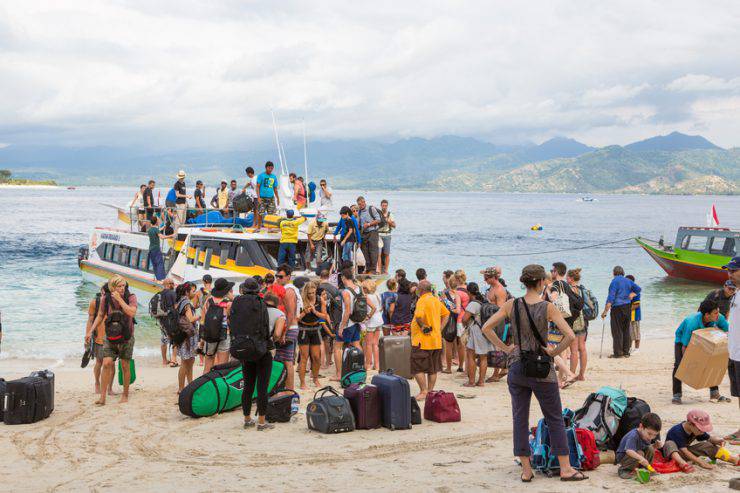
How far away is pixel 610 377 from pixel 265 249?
8889mm

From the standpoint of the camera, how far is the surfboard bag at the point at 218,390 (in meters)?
8.85

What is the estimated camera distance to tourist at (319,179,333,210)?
18391 millimetres

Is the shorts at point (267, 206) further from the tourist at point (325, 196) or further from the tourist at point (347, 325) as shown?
the tourist at point (347, 325)

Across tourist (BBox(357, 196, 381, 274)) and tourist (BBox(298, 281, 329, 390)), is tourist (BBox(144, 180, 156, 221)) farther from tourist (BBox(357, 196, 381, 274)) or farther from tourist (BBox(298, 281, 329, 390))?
tourist (BBox(298, 281, 329, 390))

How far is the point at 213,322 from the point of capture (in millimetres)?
9195

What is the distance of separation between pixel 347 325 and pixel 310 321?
0.89 metres

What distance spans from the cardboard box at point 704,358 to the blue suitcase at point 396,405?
341cm

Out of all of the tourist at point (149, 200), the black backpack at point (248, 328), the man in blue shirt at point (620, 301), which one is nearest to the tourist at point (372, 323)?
the black backpack at point (248, 328)

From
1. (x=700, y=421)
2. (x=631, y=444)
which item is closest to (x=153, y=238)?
(x=631, y=444)

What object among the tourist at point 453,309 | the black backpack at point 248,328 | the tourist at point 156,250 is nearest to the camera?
the black backpack at point 248,328

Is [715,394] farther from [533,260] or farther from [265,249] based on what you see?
[533,260]

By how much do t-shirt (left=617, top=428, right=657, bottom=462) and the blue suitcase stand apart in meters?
2.50

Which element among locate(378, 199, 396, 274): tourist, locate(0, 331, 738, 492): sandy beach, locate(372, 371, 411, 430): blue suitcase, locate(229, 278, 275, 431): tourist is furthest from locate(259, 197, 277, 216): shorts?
locate(372, 371, 411, 430): blue suitcase

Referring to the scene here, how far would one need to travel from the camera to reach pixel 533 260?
154ft
